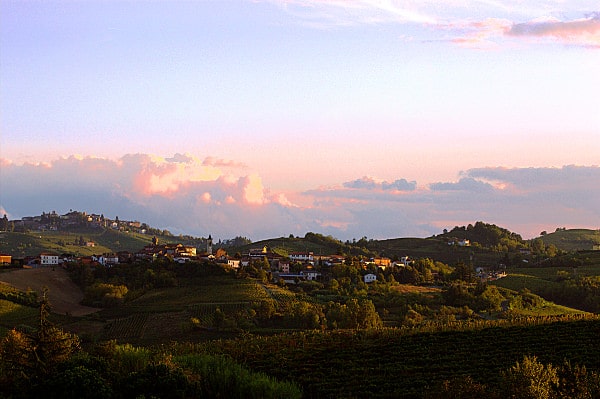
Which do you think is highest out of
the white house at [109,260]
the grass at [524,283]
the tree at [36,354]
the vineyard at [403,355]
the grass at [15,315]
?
the tree at [36,354]

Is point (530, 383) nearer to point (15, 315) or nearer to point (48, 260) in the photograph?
point (15, 315)

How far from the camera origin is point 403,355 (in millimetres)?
54844

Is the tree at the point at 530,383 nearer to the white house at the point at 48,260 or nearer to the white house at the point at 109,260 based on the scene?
the white house at the point at 109,260

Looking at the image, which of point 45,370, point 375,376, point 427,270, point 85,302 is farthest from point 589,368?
point 427,270

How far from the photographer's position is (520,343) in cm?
5706

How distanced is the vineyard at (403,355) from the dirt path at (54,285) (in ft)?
155

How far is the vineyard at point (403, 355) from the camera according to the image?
1847 inches

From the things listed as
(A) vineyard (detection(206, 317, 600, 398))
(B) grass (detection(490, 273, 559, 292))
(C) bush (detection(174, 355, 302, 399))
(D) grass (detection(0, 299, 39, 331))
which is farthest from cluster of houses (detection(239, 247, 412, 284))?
(C) bush (detection(174, 355, 302, 399))

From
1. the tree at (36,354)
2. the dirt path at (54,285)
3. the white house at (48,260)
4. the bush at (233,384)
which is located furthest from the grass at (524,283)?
the tree at (36,354)

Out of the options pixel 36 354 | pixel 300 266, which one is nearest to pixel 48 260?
pixel 300 266

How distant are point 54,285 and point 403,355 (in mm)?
75199

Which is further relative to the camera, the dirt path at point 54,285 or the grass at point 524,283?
the grass at point 524,283

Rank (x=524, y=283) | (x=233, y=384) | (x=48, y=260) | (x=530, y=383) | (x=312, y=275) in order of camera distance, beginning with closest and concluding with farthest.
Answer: (x=530, y=383) < (x=233, y=384) < (x=524, y=283) < (x=312, y=275) < (x=48, y=260)

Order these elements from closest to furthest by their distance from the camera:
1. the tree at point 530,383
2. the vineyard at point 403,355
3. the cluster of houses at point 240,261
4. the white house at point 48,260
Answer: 1. the tree at point 530,383
2. the vineyard at point 403,355
3. the cluster of houses at point 240,261
4. the white house at point 48,260
